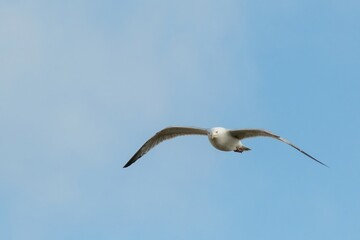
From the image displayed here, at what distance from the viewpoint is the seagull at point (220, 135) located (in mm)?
28145

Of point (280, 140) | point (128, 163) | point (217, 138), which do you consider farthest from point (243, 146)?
point (128, 163)

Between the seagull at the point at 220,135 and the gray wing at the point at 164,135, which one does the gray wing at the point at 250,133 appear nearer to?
the seagull at the point at 220,135

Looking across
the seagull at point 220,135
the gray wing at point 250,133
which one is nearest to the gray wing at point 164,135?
A: the seagull at point 220,135

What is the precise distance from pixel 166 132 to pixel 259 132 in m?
5.03

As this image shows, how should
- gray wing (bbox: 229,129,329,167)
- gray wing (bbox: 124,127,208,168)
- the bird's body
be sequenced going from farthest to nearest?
gray wing (bbox: 124,127,208,168) < the bird's body < gray wing (bbox: 229,129,329,167)

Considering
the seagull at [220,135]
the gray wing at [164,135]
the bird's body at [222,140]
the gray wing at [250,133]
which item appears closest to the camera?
the gray wing at [250,133]

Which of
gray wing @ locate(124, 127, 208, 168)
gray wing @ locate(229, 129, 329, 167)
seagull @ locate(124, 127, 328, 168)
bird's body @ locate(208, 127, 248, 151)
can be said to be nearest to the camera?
gray wing @ locate(229, 129, 329, 167)

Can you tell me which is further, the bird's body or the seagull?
the bird's body

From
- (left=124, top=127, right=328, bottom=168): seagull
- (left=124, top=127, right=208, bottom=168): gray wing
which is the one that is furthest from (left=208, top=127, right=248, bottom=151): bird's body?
(left=124, top=127, right=208, bottom=168): gray wing

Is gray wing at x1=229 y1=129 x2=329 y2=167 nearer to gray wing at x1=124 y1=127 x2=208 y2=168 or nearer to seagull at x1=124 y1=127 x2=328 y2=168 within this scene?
seagull at x1=124 y1=127 x2=328 y2=168

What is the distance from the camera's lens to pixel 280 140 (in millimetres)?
26203

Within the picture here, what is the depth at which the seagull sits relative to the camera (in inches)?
1108

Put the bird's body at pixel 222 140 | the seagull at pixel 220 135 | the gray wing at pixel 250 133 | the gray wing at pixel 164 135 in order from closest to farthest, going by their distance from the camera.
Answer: the gray wing at pixel 250 133 → the seagull at pixel 220 135 → the bird's body at pixel 222 140 → the gray wing at pixel 164 135

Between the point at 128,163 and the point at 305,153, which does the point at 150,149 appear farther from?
the point at 305,153
